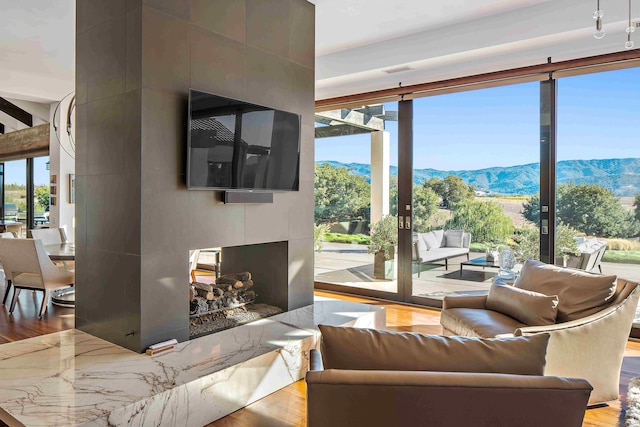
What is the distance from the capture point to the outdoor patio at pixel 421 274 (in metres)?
4.79


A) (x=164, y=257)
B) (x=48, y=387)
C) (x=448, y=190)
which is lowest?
(x=48, y=387)

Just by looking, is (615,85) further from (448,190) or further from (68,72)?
(68,72)

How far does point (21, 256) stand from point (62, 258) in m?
0.41

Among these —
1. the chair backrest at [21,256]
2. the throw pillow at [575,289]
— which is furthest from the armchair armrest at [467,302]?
the chair backrest at [21,256]

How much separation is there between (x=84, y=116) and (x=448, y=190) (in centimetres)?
367

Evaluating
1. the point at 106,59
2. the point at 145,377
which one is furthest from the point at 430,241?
the point at 106,59

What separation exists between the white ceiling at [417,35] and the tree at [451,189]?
115 centimetres

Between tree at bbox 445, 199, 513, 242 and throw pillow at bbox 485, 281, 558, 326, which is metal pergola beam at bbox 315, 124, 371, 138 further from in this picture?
throw pillow at bbox 485, 281, 558, 326

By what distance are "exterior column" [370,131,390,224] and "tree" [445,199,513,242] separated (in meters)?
0.86

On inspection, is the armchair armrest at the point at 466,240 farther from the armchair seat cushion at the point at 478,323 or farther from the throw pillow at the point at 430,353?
the throw pillow at the point at 430,353

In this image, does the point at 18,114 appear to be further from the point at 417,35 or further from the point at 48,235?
the point at 417,35

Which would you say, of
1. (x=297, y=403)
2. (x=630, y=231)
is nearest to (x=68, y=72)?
(x=297, y=403)

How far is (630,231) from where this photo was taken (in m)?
4.00

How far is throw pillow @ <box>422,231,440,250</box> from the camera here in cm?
513
